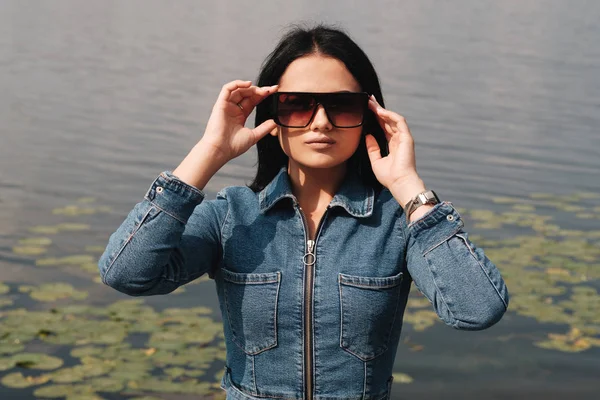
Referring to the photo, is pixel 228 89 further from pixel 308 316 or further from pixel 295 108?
pixel 308 316

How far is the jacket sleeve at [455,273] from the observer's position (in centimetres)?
249

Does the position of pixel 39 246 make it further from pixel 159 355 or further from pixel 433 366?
pixel 433 366

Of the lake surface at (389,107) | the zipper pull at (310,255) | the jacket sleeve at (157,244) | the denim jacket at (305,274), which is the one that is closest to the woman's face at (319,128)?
the denim jacket at (305,274)

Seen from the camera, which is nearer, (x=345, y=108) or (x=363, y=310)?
(x=363, y=310)

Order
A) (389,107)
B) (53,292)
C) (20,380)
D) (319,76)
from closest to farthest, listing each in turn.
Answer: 1. (319,76)
2. (20,380)
3. (53,292)
4. (389,107)

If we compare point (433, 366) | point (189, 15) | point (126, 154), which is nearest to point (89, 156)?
point (126, 154)

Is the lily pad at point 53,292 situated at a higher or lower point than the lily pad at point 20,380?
higher

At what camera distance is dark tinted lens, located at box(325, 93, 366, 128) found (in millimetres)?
2662

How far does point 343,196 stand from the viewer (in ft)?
8.78

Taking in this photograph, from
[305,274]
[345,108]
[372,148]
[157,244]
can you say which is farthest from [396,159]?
[157,244]

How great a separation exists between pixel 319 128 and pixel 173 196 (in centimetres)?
47

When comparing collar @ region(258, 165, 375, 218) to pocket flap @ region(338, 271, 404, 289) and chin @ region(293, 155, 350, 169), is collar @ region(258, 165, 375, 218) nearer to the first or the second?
chin @ region(293, 155, 350, 169)

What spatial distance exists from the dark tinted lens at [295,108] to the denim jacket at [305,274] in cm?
20

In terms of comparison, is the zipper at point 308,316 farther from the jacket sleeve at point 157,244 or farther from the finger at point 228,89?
the finger at point 228,89
